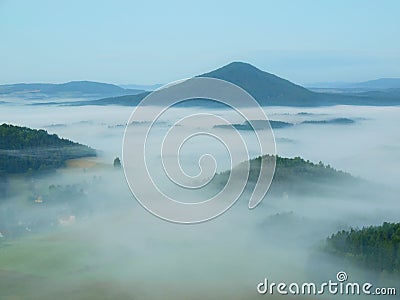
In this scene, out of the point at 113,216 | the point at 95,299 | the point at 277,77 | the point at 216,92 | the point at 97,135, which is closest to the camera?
the point at 95,299

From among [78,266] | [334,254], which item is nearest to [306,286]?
[334,254]

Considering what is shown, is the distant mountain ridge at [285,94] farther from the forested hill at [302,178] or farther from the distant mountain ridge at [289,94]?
the forested hill at [302,178]

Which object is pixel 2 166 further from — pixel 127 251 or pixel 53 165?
pixel 127 251

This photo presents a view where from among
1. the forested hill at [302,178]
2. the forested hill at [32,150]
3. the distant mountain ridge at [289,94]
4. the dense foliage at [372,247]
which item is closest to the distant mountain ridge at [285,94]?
the distant mountain ridge at [289,94]

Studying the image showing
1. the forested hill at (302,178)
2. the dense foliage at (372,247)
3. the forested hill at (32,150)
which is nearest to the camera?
the dense foliage at (372,247)

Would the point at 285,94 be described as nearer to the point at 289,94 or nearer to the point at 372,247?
the point at 289,94

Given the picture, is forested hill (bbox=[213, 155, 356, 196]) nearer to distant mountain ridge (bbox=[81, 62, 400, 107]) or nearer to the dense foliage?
the dense foliage
